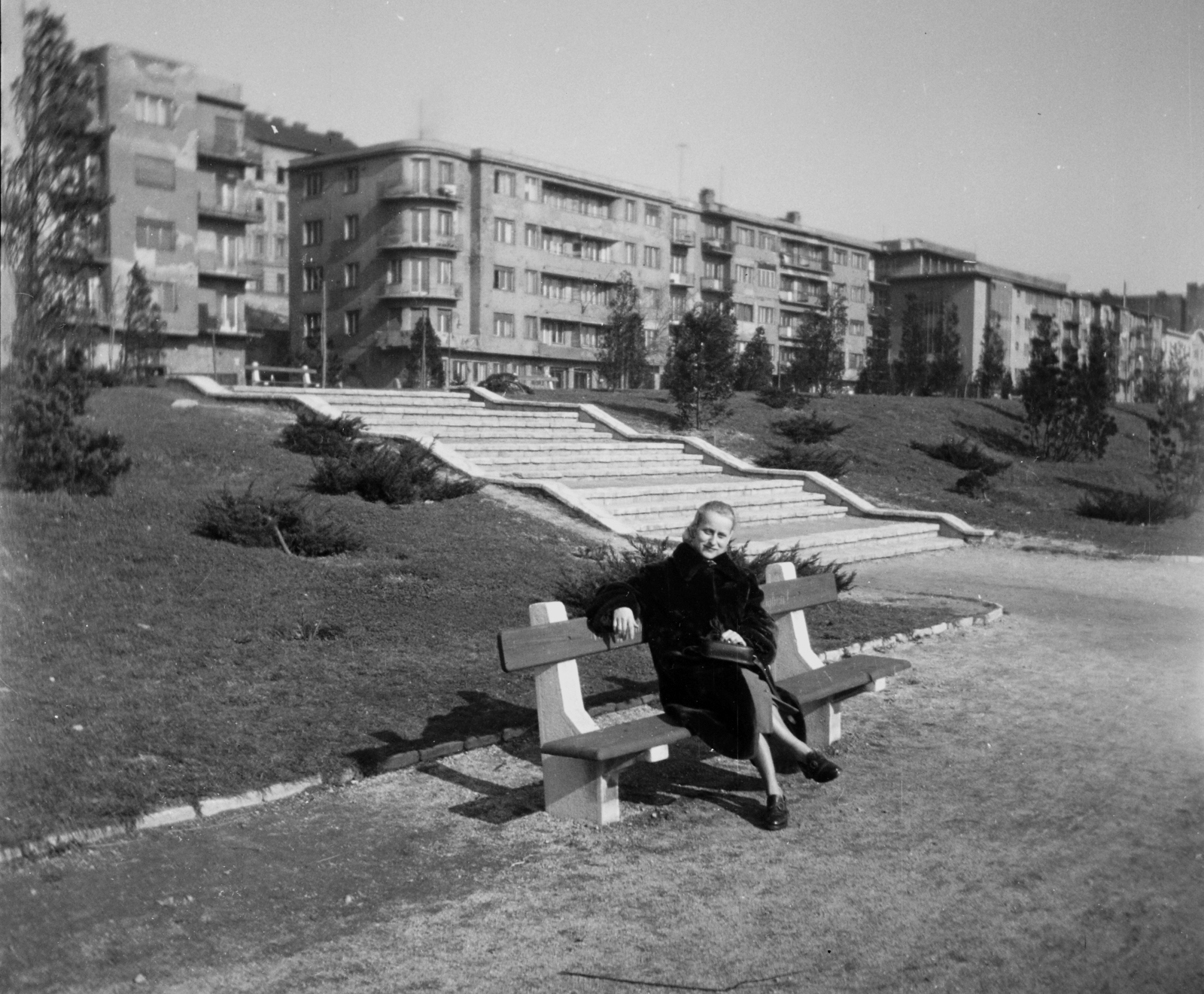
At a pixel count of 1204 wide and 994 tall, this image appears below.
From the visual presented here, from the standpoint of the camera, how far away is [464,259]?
70.4 m

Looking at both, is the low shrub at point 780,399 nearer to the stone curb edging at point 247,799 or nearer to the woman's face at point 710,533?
the stone curb edging at point 247,799

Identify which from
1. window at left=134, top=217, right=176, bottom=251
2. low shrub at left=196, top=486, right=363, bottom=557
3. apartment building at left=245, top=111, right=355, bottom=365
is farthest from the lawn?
apartment building at left=245, top=111, right=355, bottom=365

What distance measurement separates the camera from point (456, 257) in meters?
70.1

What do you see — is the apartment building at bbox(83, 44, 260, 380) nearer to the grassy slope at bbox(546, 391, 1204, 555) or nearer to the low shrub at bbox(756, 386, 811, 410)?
the low shrub at bbox(756, 386, 811, 410)

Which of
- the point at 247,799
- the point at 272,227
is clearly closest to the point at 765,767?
the point at 247,799

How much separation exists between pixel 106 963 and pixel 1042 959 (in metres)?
2.68

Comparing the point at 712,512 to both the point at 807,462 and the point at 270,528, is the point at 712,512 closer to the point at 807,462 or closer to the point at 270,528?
the point at 270,528

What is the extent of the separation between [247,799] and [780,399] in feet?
80.5

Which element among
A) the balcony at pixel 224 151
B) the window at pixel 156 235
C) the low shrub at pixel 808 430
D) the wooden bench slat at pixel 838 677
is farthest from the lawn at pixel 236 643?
the balcony at pixel 224 151

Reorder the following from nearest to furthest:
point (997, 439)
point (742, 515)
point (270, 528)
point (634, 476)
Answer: point (270, 528), point (742, 515), point (634, 476), point (997, 439)

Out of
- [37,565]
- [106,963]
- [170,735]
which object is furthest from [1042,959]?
[37,565]

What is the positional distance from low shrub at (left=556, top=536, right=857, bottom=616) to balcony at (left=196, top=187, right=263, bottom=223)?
48.2 metres

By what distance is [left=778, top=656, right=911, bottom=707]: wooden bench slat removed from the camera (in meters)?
5.94

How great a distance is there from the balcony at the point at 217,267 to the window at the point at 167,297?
1914 millimetres
